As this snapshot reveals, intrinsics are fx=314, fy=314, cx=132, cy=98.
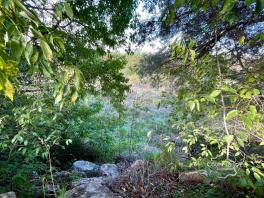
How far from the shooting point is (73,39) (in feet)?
11.0

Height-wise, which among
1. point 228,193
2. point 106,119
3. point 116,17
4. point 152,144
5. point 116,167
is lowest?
point 228,193

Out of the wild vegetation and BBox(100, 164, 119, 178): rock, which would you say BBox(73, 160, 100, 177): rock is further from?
the wild vegetation

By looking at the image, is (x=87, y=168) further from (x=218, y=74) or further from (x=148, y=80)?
(x=218, y=74)

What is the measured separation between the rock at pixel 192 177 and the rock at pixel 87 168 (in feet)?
6.83

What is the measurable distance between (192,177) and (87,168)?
8.01 ft

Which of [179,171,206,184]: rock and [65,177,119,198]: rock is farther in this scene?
[179,171,206,184]: rock

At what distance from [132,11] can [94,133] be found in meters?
3.78

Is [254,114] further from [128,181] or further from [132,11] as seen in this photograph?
[128,181]

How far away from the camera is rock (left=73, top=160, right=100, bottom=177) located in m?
6.07

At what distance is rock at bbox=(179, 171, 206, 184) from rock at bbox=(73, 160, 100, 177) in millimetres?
2082

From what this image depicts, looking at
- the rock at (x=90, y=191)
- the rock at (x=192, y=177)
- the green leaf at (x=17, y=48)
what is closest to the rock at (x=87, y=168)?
the rock at (x=90, y=191)

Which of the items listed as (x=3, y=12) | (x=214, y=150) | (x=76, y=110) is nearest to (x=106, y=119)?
(x=76, y=110)

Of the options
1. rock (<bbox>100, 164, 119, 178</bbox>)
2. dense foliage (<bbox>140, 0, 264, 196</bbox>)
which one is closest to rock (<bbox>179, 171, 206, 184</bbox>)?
dense foliage (<bbox>140, 0, 264, 196</bbox>)

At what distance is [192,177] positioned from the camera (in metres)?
4.49
